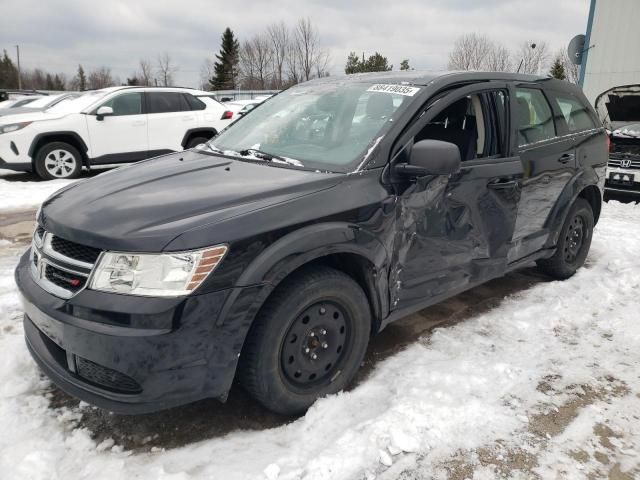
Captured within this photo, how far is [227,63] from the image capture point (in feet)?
194

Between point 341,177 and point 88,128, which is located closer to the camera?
point 341,177

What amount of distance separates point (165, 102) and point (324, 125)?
302 inches

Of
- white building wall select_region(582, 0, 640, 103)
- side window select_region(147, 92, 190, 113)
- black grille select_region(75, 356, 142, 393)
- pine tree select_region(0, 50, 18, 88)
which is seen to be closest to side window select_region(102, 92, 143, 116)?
side window select_region(147, 92, 190, 113)

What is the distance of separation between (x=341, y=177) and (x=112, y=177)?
1320 millimetres

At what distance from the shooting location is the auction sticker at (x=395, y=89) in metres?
2.99

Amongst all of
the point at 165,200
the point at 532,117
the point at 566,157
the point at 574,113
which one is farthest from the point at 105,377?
the point at 574,113

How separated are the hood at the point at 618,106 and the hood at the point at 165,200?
7.22 m

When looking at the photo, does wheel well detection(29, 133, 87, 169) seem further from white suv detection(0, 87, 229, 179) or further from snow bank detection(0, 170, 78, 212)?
snow bank detection(0, 170, 78, 212)

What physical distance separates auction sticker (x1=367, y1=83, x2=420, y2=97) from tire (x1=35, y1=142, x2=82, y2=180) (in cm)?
751

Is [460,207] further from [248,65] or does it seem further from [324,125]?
[248,65]

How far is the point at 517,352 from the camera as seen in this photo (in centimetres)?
322

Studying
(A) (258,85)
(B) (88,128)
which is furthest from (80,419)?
(A) (258,85)

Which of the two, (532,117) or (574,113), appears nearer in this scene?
(532,117)

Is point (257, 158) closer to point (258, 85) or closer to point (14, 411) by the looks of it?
point (14, 411)
